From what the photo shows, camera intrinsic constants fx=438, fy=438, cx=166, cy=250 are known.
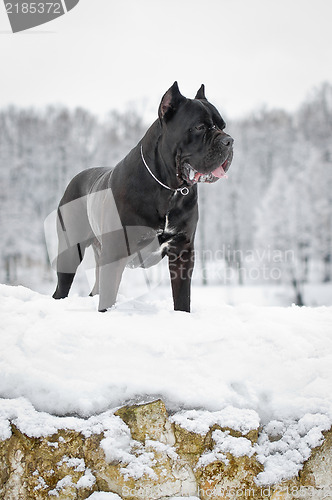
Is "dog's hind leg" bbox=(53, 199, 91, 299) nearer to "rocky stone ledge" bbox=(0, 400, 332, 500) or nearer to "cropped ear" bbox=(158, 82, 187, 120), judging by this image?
"cropped ear" bbox=(158, 82, 187, 120)

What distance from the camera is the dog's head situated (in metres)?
2.54

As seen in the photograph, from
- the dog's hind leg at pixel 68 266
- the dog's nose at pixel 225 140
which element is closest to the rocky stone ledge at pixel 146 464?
the dog's nose at pixel 225 140

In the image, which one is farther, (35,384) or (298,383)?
(298,383)

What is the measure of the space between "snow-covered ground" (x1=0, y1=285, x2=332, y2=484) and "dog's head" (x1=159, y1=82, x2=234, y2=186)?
89 cm

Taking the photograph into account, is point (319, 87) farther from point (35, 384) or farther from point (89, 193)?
point (35, 384)

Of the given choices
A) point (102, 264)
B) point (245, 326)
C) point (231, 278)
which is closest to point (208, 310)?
point (245, 326)

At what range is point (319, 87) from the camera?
80.4 feet

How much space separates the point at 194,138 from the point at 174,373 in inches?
53.6

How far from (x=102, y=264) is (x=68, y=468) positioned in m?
1.36

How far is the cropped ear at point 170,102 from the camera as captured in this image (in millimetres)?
2654

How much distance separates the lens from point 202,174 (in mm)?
2615

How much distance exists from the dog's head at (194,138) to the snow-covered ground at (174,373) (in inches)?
35.0

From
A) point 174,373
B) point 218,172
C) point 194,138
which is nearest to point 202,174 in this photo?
point 218,172

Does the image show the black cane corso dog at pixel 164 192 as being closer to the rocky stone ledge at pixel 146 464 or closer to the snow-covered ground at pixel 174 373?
the snow-covered ground at pixel 174 373
